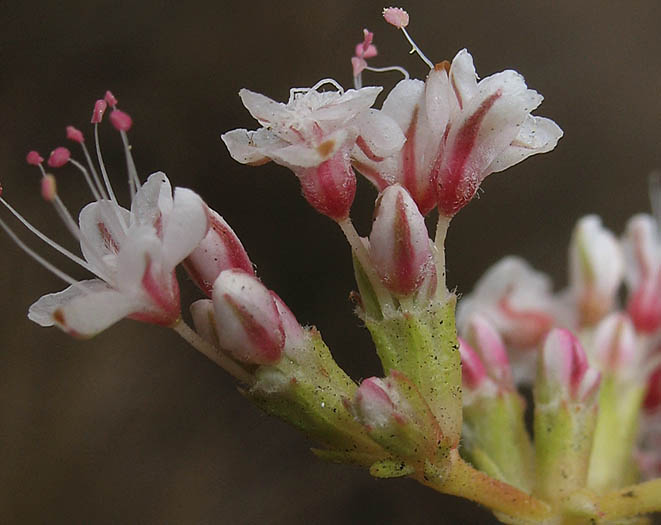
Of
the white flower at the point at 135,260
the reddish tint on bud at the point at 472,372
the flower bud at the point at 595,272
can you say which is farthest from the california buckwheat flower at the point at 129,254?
the flower bud at the point at 595,272

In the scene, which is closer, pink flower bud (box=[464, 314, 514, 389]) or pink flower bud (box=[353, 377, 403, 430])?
pink flower bud (box=[353, 377, 403, 430])

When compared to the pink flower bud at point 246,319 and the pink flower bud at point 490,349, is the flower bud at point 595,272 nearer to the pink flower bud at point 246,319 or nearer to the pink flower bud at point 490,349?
the pink flower bud at point 490,349

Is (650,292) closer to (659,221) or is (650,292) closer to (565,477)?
(659,221)

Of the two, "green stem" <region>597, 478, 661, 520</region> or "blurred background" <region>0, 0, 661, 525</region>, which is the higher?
"blurred background" <region>0, 0, 661, 525</region>

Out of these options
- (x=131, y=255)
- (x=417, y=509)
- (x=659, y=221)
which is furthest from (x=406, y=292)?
(x=417, y=509)

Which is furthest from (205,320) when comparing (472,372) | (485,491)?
(472,372)

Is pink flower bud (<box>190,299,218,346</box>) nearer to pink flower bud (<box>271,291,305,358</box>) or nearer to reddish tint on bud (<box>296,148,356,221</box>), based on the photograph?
pink flower bud (<box>271,291,305,358</box>)

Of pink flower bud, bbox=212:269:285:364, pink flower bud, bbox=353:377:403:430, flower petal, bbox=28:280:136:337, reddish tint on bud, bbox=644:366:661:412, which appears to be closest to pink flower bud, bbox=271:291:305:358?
pink flower bud, bbox=212:269:285:364
